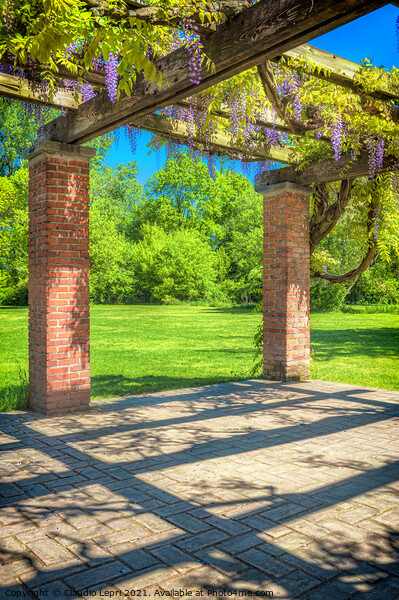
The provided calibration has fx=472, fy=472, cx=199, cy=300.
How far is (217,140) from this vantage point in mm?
5371

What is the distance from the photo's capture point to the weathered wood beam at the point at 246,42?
238cm

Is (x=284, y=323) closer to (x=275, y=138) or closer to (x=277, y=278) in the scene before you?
(x=277, y=278)

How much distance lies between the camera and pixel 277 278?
260 inches

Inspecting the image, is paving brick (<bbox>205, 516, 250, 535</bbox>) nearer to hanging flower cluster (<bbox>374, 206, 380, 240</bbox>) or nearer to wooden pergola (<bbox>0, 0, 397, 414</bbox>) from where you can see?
wooden pergola (<bbox>0, 0, 397, 414</bbox>)

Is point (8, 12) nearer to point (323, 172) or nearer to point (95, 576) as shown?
point (95, 576)

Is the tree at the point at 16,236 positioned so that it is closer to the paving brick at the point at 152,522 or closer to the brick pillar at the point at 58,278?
the brick pillar at the point at 58,278

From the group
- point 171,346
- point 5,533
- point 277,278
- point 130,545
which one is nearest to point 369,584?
point 130,545

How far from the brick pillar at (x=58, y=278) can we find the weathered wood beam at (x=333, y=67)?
2463 mm

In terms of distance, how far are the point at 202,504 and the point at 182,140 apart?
3.94m

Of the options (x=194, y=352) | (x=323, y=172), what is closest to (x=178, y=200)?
(x=194, y=352)

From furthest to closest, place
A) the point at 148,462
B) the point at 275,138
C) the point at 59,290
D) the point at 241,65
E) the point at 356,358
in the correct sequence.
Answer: the point at 356,358 → the point at 275,138 → the point at 59,290 → the point at 148,462 → the point at 241,65

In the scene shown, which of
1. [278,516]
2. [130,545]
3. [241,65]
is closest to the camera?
[130,545]

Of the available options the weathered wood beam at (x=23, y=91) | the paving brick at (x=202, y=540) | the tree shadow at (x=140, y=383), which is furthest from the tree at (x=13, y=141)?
the paving brick at (x=202, y=540)

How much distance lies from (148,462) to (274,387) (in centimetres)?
303
